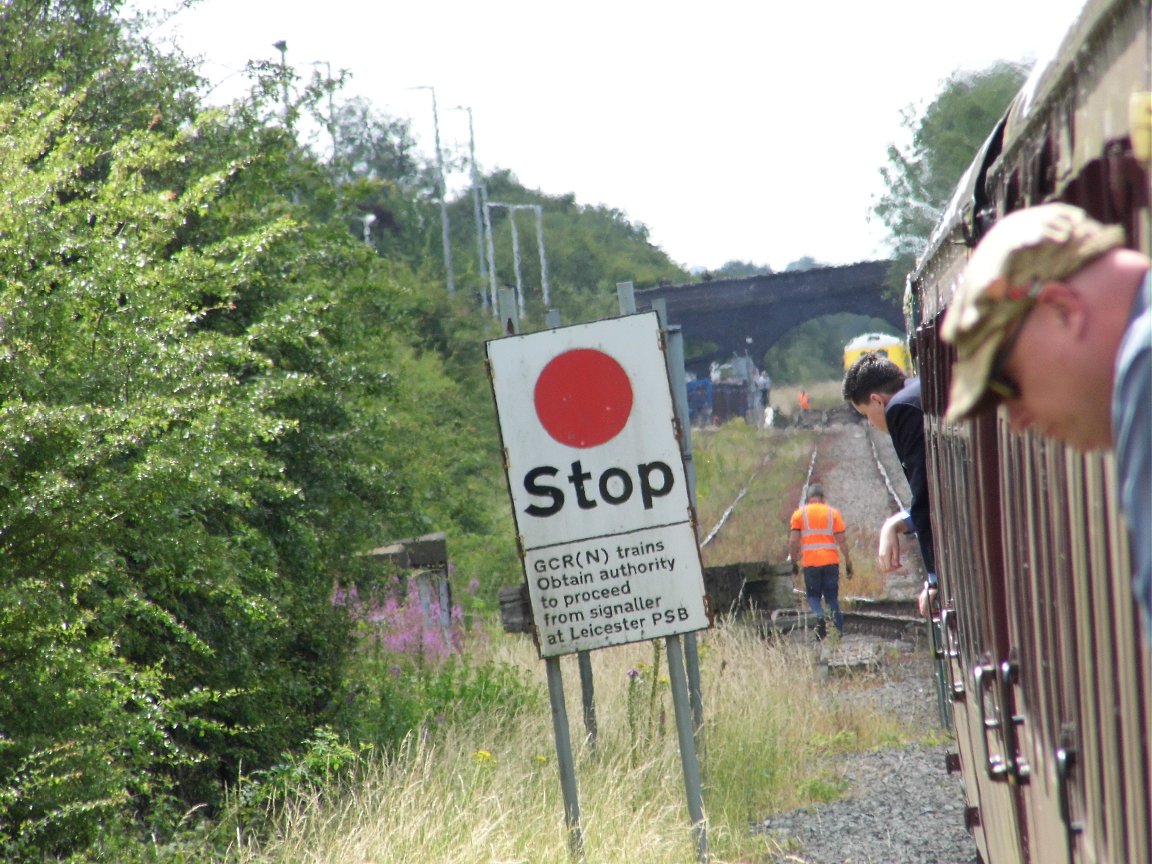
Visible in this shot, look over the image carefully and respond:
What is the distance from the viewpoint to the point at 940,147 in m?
22.0

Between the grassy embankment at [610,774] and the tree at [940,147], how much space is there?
3110mm

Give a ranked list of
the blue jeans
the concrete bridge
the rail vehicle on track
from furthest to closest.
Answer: the concrete bridge < the blue jeans < the rail vehicle on track

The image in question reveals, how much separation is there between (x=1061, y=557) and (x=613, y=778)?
5109 mm

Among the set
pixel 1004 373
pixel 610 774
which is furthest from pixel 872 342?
pixel 1004 373

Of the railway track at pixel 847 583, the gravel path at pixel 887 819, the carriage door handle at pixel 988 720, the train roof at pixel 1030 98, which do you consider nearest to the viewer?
the train roof at pixel 1030 98

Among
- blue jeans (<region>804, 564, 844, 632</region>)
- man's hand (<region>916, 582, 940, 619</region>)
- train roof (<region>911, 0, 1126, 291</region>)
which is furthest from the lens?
blue jeans (<region>804, 564, 844, 632</region>)

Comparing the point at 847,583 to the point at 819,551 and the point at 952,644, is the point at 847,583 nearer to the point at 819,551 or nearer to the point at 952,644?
the point at 819,551

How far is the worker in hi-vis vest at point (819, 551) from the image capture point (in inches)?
589

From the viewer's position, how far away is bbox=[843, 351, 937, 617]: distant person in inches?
234

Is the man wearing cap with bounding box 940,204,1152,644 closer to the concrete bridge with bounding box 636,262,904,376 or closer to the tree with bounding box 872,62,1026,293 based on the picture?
the tree with bounding box 872,62,1026,293

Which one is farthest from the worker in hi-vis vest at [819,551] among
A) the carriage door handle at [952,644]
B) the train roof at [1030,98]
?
the train roof at [1030,98]

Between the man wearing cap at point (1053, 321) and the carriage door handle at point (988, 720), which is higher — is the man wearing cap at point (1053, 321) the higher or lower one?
the higher one

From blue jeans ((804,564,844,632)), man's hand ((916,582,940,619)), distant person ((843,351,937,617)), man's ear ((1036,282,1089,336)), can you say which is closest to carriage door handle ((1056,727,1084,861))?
man's ear ((1036,282,1089,336))

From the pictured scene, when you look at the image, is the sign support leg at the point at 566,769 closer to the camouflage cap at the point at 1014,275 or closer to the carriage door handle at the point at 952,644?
the carriage door handle at the point at 952,644
